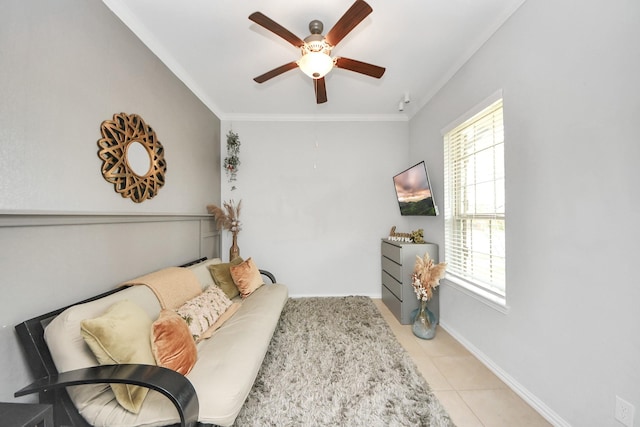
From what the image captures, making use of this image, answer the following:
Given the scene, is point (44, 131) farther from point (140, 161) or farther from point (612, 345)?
point (612, 345)

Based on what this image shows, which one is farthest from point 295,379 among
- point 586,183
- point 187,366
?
point 586,183

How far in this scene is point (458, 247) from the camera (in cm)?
258

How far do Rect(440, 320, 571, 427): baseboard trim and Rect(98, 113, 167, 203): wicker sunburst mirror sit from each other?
2990 millimetres

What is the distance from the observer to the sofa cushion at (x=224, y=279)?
2.61 m

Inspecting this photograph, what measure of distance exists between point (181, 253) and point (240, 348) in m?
1.40

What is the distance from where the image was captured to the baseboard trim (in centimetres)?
148

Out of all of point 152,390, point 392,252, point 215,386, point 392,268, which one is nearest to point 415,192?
point 392,252

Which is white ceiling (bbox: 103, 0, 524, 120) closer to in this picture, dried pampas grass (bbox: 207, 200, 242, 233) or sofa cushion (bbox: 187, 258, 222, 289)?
dried pampas grass (bbox: 207, 200, 242, 233)

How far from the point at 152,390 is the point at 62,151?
1321mm

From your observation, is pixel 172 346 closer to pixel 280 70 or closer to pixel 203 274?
pixel 203 274

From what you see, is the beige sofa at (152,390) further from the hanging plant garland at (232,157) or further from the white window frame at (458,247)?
the hanging plant garland at (232,157)

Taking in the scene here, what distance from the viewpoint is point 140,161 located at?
6.45 feet

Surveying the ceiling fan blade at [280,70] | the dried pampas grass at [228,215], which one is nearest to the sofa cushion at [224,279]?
the dried pampas grass at [228,215]

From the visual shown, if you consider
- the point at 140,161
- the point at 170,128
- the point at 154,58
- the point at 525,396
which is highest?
the point at 154,58
